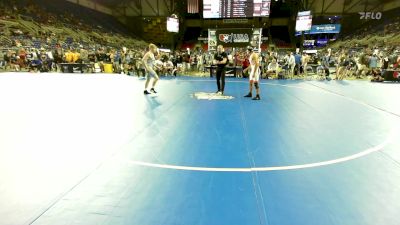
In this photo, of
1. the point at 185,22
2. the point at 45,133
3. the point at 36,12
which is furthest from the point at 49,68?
the point at 185,22

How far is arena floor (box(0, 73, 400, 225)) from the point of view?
281cm

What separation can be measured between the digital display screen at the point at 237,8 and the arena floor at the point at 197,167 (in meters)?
17.5

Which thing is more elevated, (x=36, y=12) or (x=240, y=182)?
(x=36, y=12)

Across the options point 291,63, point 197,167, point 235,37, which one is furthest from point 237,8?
point 197,167

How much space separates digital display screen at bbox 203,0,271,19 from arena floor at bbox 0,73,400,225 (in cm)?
1746

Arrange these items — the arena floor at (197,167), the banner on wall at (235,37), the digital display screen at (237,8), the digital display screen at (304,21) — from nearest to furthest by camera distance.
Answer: the arena floor at (197,167) < the banner on wall at (235,37) < the digital display screen at (237,8) < the digital display screen at (304,21)

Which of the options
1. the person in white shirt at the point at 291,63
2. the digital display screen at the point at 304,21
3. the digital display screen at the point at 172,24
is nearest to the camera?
the person in white shirt at the point at 291,63

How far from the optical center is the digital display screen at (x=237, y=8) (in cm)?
2253

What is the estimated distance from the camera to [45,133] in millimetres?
5320

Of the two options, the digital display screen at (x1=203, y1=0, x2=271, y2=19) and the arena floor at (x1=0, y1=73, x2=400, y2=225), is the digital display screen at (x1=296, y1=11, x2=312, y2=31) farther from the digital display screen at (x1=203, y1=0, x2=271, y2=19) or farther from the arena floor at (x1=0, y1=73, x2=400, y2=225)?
the arena floor at (x1=0, y1=73, x2=400, y2=225)

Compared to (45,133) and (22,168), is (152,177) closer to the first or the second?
(22,168)

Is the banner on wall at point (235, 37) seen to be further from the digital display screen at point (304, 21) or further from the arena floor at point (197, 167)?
the arena floor at point (197, 167)

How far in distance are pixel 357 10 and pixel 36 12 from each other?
133ft

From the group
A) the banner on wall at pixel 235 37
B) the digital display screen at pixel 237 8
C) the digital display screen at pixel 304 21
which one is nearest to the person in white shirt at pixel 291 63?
the banner on wall at pixel 235 37
